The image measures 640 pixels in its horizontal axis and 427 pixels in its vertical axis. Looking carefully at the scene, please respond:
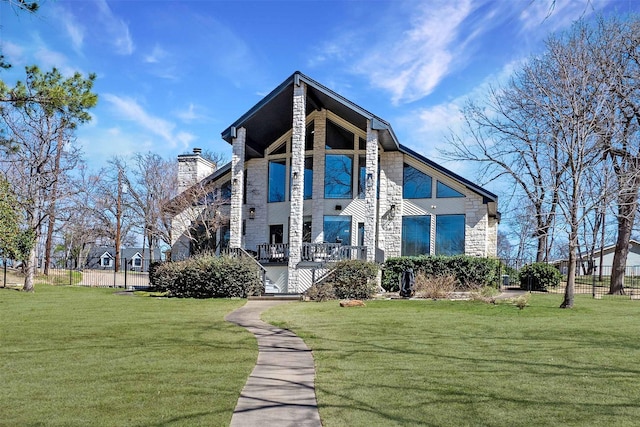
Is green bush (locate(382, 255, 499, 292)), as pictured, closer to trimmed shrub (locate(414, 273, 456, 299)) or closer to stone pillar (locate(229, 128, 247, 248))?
trimmed shrub (locate(414, 273, 456, 299))

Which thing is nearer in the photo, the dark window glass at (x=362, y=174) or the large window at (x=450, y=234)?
the large window at (x=450, y=234)

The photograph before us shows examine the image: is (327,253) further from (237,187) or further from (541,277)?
(541,277)

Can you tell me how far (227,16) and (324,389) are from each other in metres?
12.3

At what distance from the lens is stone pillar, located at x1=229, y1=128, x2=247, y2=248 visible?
23.7 m

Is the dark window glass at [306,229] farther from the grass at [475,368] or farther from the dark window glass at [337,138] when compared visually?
the grass at [475,368]

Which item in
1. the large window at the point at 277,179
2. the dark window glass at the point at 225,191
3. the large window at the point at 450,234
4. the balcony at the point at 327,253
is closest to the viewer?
the balcony at the point at 327,253

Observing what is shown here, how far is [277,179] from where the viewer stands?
26.5m

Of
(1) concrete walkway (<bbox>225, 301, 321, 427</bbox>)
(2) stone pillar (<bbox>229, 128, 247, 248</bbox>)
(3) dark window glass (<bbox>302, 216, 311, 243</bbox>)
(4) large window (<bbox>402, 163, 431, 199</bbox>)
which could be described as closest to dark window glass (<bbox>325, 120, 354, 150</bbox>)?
(4) large window (<bbox>402, 163, 431, 199</bbox>)

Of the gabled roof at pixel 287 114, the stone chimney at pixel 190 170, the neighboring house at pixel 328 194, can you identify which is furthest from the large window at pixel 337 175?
the stone chimney at pixel 190 170

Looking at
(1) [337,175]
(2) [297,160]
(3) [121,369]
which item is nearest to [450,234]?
(1) [337,175]

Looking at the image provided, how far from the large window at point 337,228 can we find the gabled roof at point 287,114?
3944 mm

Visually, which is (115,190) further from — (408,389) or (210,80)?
(408,389)

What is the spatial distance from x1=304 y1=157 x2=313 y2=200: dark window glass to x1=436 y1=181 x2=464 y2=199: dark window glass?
5.89 m

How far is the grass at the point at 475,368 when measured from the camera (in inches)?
208
